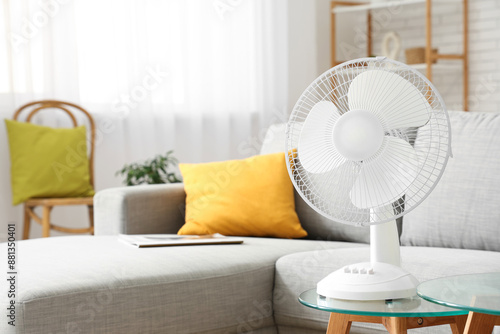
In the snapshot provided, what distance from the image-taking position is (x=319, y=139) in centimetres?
165

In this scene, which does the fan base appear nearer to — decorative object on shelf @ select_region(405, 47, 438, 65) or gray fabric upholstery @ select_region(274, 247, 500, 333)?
gray fabric upholstery @ select_region(274, 247, 500, 333)

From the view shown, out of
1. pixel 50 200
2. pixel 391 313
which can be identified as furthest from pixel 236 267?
pixel 50 200

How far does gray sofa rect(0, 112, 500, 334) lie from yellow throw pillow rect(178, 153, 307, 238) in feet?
0.42

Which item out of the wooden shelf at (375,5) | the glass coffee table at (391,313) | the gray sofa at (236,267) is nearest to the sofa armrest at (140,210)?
the gray sofa at (236,267)

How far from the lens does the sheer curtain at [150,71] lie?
3.73 m

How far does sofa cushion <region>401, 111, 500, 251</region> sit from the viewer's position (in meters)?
2.15

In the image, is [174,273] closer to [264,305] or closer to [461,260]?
[264,305]

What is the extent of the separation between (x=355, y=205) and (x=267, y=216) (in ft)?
3.42

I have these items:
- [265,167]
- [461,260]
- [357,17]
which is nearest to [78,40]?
[265,167]

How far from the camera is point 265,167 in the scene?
264cm

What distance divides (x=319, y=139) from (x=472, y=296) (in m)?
0.52

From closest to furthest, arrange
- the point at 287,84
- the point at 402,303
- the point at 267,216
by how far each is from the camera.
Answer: the point at 402,303 < the point at 267,216 < the point at 287,84

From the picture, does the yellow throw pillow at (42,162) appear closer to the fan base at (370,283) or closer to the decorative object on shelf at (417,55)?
the decorative object on shelf at (417,55)

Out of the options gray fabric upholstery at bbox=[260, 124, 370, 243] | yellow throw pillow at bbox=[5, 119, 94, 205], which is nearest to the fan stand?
gray fabric upholstery at bbox=[260, 124, 370, 243]
